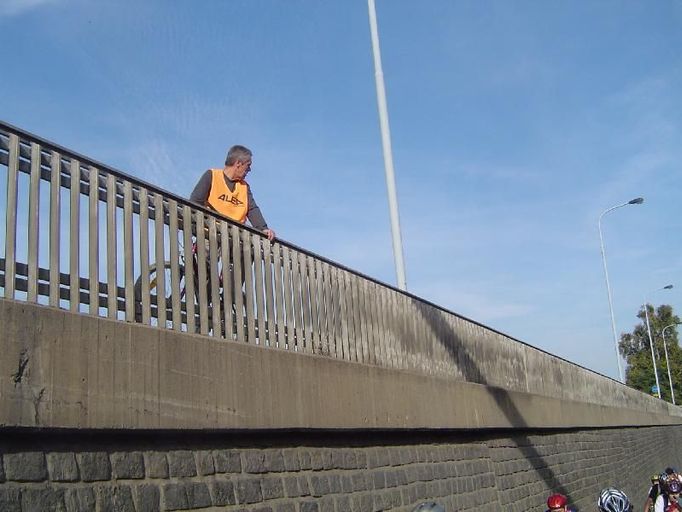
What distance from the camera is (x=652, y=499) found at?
13.2 metres

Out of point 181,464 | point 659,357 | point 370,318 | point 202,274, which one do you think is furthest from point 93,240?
point 659,357

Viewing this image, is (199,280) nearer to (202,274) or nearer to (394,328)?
(202,274)

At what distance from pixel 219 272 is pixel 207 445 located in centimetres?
131

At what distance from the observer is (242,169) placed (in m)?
6.66

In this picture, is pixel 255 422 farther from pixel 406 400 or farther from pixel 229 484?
pixel 406 400

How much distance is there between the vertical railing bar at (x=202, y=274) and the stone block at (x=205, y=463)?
31.5 inches

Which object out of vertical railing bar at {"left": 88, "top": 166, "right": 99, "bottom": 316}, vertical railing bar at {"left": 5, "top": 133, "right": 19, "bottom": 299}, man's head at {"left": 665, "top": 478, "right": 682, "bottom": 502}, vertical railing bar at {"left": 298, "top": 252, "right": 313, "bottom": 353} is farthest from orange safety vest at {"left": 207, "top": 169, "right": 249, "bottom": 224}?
man's head at {"left": 665, "top": 478, "right": 682, "bottom": 502}

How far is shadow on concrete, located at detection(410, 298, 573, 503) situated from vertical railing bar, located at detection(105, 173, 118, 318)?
4615 millimetres

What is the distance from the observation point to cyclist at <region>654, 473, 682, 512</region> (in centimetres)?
1198

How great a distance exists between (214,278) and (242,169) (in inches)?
47.9

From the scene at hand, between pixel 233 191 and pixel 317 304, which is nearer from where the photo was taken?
pixel 233 191

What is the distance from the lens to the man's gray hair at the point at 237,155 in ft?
21.5

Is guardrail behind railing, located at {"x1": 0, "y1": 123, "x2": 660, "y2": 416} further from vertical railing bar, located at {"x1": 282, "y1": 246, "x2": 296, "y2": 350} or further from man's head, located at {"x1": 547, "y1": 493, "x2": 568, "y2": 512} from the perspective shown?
man's head, located at {"x1": 547, "y1": 493, "x2": 568, "y2": 512}

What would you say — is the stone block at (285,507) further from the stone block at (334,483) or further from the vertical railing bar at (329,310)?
the vertical railing bar at (329,310)
